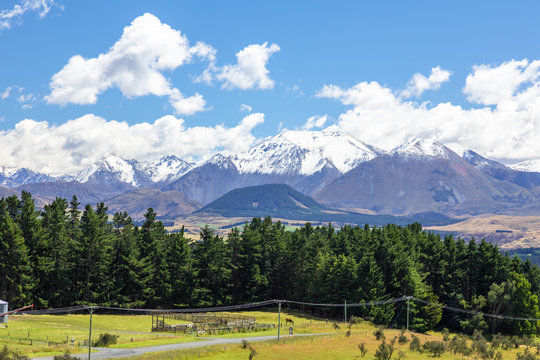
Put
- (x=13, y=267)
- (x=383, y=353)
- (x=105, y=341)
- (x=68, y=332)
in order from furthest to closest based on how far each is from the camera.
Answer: (x=13, y=267), (x=68, y=332), (x=105, y=341), (x=383, y=353)

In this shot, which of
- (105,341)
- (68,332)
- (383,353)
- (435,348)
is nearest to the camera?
(383,353)

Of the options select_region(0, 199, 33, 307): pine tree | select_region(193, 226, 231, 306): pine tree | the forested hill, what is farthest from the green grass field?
select_region(193, 226, 231, 306): pine tree

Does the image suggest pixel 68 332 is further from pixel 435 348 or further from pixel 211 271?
pixel 435 348

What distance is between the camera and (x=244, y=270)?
14325cm

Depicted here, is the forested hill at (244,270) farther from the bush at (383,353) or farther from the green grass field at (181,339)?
the bush at (383,353)

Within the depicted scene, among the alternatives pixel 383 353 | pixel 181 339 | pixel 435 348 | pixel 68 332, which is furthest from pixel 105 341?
pixel 435 348

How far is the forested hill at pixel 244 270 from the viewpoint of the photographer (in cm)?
12000

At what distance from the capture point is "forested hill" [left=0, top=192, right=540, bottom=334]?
120m

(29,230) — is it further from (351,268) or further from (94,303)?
(351,268)

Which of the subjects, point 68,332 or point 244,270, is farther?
point 244,270

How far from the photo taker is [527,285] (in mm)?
125312

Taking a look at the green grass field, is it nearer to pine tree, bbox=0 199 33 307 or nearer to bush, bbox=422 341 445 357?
bush, bbox=422 341 445 357

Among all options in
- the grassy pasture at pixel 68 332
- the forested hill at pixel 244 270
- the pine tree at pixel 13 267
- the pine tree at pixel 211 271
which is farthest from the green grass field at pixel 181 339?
the pine tree at pixel 211 271

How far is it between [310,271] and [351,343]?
52.1 metres
